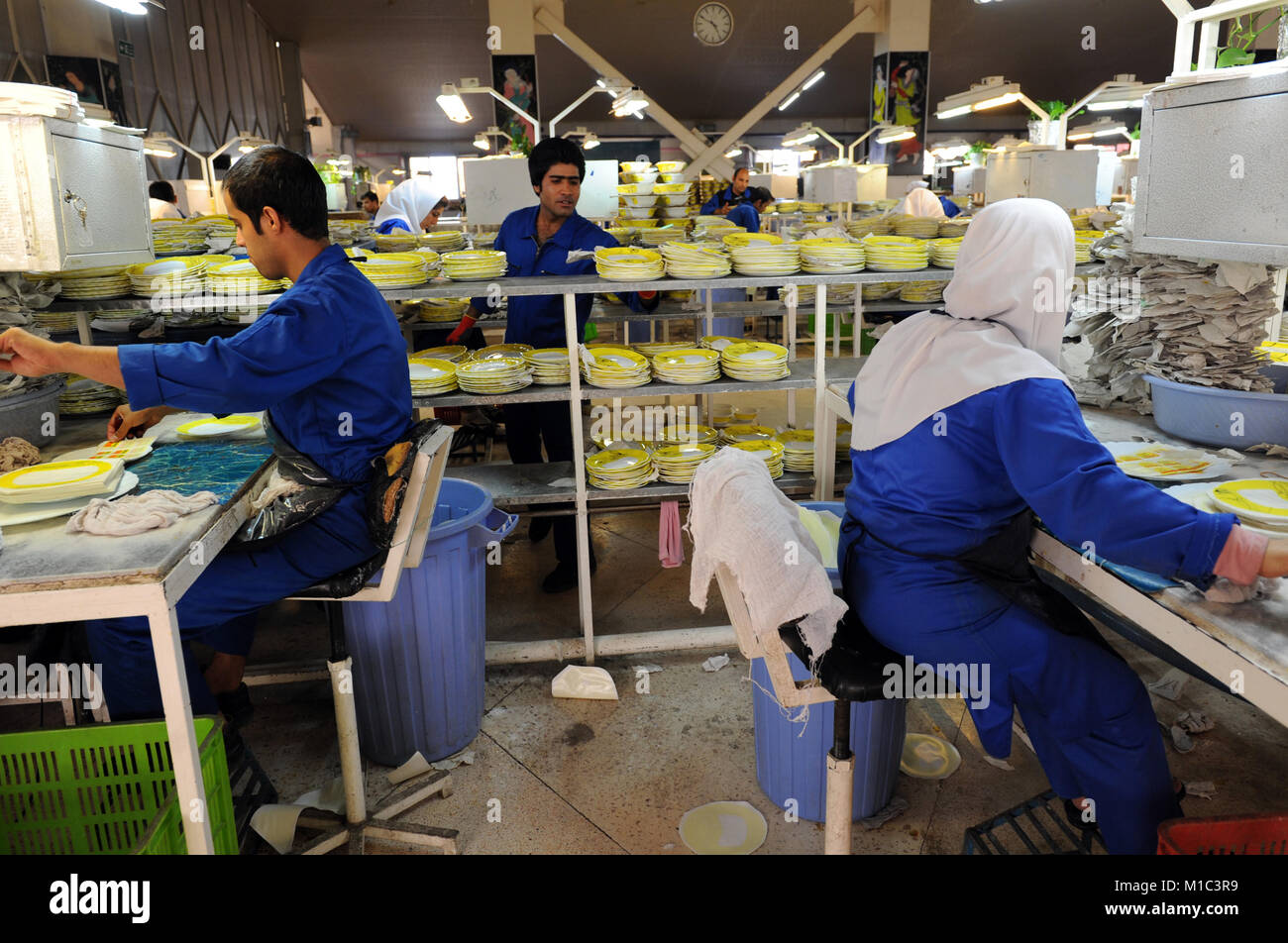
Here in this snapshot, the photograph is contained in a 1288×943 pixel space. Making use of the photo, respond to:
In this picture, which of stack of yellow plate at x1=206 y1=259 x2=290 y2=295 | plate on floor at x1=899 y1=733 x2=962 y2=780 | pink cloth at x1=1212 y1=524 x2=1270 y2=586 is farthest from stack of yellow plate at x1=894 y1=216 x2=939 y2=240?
pink cloth at x1=1212 y1=524 x2=1270 y2=586

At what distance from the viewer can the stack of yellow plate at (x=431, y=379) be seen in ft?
11.7

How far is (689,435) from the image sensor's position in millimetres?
4051

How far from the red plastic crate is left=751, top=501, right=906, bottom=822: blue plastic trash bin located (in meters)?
0.86

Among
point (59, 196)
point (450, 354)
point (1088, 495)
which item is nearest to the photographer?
point (1088, 495)

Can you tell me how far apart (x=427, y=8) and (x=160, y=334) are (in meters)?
15.4

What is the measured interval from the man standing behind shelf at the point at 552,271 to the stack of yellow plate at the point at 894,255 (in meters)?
1.17

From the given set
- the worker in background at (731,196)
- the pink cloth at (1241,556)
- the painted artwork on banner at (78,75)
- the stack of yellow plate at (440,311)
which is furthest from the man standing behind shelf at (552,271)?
the painted artwork on banner at (78,75)

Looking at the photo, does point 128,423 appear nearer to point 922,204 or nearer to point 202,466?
point 202,466

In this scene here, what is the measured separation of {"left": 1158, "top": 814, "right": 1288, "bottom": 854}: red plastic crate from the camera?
6.11 ft

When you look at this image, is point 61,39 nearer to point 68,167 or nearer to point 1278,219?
point 68,167

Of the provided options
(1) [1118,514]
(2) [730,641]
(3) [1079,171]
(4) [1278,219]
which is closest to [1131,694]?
(1) [1118,514]

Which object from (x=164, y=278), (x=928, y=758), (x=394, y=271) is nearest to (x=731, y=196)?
(x=394, y=271)

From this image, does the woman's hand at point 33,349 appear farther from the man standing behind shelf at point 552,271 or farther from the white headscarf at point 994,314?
the man standing behind shelf at point 552,271

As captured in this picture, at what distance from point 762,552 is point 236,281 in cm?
276
